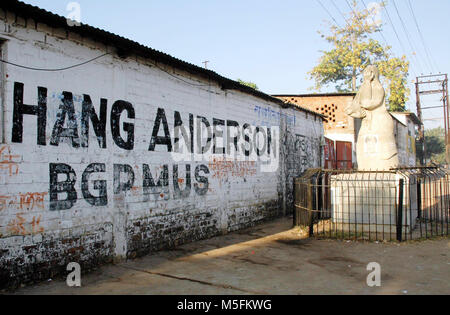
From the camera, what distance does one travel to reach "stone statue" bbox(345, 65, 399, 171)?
9.36 m

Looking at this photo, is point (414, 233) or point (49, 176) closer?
point (49, 176)

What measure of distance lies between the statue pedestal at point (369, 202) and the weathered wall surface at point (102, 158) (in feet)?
8.92

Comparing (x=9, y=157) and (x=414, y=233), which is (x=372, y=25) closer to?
(x=414, y=233)

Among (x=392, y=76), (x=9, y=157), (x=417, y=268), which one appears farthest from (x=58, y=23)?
(x=392, y=76)

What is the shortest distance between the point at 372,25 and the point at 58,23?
112 feet

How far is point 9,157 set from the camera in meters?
5.04

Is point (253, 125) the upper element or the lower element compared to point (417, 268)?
upper

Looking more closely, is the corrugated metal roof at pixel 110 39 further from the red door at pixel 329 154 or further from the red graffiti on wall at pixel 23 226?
the red door at pixel 329 154

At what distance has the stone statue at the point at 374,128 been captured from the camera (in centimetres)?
936

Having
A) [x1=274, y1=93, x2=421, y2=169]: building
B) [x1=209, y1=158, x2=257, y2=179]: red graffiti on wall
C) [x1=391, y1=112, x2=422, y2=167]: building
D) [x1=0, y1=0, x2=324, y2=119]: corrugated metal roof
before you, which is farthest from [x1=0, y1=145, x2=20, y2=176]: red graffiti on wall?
[x1=391, y1=112, x2=422, y2=167]: building

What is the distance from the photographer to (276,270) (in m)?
6.11

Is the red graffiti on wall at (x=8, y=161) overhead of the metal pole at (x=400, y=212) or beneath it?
overhead

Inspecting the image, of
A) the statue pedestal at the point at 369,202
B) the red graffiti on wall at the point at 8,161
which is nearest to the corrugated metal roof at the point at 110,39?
the red graffiti on wall at the point at 8,161
